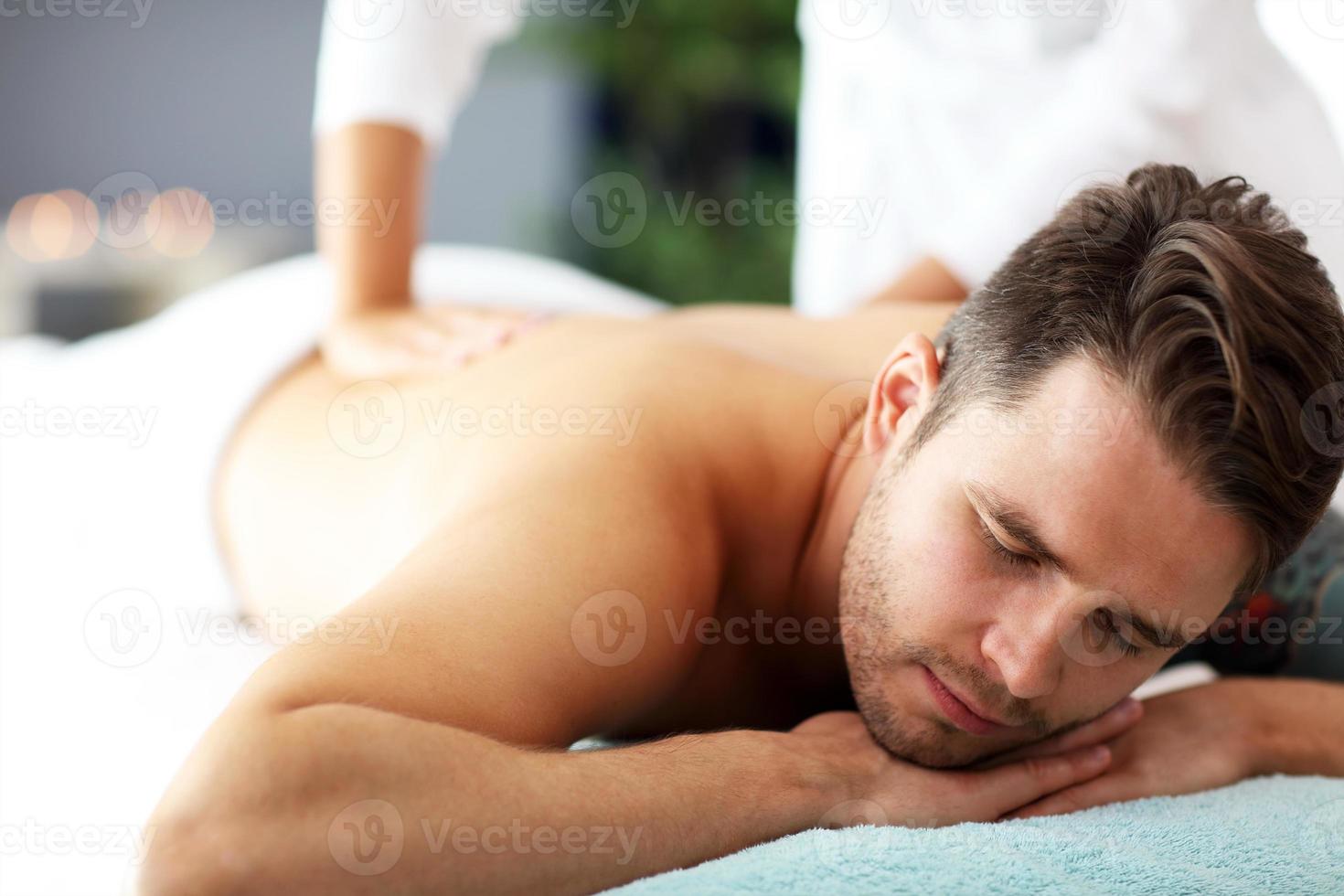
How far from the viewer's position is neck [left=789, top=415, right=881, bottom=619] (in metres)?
1.14

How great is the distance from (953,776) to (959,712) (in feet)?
0.22

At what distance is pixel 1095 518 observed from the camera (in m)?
0.88

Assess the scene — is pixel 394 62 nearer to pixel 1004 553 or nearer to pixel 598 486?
pixel 598 486

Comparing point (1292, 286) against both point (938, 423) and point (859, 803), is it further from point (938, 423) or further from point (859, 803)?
point (859, 803)

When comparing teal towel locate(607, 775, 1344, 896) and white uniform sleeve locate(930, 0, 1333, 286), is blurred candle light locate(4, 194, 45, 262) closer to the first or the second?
white uniform sleeve locate(930, 0, 1333, 286)

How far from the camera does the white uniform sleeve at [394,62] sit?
171 cm

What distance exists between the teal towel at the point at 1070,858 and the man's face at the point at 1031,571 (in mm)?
104

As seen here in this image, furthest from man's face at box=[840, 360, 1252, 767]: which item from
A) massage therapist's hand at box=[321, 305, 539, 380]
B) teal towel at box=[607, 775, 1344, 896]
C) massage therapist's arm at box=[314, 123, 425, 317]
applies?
massage therapist's arm at box=[314, 123, 425, 317]

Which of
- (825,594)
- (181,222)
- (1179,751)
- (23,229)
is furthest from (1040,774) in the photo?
(23,229)

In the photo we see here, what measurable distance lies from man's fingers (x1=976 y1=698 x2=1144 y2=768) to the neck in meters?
0.20

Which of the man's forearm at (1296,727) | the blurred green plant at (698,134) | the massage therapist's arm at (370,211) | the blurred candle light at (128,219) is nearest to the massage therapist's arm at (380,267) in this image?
the massage therapist's arm at (370,211)

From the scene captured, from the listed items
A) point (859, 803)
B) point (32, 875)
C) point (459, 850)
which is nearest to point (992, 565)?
point (859, 803)

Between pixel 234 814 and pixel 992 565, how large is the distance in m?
0.55

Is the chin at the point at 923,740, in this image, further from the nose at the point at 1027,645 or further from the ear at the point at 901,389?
the ear at the point at 901,389
